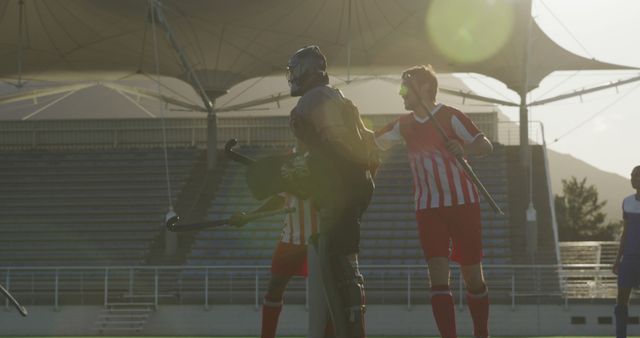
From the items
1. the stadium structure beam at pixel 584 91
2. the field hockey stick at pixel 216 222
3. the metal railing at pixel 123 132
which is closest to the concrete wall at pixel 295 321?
the stadium structure beam at pixel 584 91

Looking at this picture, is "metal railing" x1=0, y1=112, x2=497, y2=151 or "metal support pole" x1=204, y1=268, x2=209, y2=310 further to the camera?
"metal railing" x1=0, y1=112, x2=497, y2=151

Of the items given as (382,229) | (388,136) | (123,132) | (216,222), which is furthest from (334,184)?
(123,132)

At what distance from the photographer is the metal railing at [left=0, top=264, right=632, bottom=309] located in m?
20.1

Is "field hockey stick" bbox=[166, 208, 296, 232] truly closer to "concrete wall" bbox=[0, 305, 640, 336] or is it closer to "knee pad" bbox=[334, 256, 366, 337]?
"knee pad" bbox=[334, 256, 366, 337]

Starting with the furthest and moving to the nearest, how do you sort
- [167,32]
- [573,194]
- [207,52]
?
[573,194]
[207,52]
[167,32]

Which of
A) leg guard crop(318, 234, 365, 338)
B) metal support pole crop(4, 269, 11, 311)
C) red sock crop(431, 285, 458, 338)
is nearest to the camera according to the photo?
leg guard crop(318, 234, 365, 338)

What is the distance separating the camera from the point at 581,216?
85.7m

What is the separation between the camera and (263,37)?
100.0ft

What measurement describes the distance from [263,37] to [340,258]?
25.0 m

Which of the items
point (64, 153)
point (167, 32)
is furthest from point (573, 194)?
point (167, 32)

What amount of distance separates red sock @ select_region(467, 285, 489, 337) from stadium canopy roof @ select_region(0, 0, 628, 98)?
64.1ft

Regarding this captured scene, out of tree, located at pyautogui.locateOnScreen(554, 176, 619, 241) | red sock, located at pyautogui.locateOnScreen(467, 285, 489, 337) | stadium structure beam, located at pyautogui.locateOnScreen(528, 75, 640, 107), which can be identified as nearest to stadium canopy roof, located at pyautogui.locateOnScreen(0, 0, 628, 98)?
stadium structure beam, located at pyautogui.locateOnScreen(528, 75, 640, 107)

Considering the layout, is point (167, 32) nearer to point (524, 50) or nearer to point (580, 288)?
point (524, 50)

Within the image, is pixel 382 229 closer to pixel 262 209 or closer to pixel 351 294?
pixel 262 209
